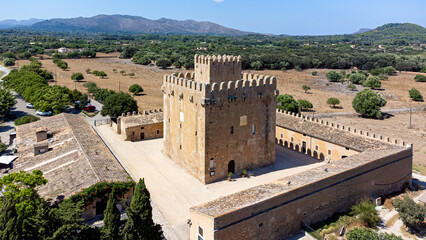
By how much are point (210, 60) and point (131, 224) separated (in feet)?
57.4

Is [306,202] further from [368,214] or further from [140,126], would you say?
[140,126]

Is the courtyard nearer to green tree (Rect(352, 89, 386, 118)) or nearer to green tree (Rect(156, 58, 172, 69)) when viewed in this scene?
green tree (Rect(352, 89, 386, 118))

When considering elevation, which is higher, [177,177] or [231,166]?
[231,166]

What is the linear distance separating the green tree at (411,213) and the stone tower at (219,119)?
1197cm

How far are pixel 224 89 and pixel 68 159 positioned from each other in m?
15.6

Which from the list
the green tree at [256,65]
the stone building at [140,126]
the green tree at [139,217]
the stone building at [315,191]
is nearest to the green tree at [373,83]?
the green tree at [256,65]

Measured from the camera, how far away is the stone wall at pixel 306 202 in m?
18.6

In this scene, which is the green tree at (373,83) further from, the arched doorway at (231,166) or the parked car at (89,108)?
the arched doorway at (231,166)

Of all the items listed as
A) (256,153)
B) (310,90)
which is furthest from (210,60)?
(310,90)

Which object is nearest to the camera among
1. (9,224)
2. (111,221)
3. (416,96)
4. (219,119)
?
(9,224)

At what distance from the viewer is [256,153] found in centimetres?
3122

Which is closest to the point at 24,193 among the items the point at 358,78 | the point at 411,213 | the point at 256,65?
the point at 411,213

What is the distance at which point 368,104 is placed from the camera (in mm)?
57938

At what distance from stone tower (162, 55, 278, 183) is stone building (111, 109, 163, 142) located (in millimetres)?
8100
